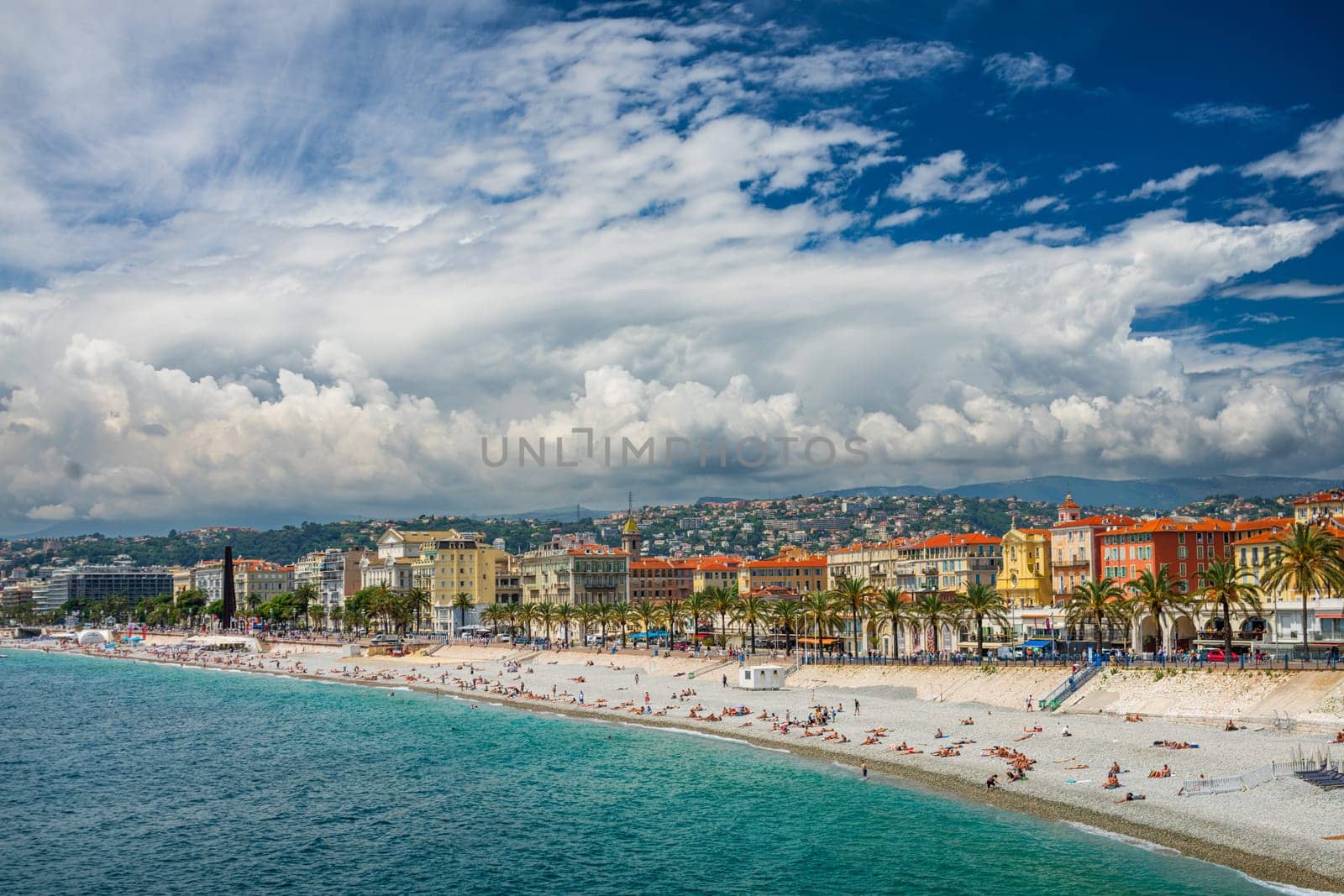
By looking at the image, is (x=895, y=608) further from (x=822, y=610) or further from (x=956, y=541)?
(x=956, y=541)

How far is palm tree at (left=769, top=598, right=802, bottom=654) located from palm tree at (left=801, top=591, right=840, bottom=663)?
1453 millimetres

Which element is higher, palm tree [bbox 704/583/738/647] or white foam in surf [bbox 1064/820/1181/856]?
palm tree [bbox 704/583/738/647]

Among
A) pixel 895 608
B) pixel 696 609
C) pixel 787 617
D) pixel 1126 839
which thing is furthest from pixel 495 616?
pixel 1126 839

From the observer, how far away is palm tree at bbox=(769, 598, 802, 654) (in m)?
104

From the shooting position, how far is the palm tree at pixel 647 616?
128875mm

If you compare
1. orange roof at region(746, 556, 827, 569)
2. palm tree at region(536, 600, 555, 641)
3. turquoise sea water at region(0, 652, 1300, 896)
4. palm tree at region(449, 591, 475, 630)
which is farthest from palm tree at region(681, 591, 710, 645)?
palm tree at region(449, 591, 475, 630)

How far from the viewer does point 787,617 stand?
340 feet

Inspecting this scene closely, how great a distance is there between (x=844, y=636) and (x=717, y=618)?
2984 cm

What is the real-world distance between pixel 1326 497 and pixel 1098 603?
39.3 m

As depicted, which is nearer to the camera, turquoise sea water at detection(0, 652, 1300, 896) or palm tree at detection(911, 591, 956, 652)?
turquoise sea water at detection(0, 652, 1300, 896)

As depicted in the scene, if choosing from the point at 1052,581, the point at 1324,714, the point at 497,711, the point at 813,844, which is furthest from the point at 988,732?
the point at 1052,581

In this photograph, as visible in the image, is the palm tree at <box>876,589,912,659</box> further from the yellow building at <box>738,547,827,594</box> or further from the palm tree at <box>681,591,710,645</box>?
the yellow building at <box>738,547,827,594</box>

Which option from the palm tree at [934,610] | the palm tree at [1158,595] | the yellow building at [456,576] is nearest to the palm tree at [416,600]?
the yellow building at [456,576]

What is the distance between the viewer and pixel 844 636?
111 m
